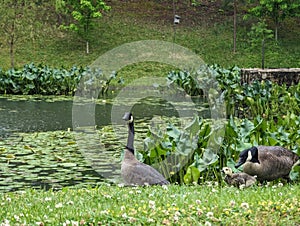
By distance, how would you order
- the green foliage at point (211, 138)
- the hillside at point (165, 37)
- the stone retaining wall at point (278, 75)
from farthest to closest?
the hillside at point (165, 37)
the stone retaining wall at point (278, 75)
the green foliage at point (211, 138)

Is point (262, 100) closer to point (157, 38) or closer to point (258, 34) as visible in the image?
point (258, 34)

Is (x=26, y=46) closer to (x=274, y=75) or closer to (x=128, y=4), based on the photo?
(x=128, y=4)

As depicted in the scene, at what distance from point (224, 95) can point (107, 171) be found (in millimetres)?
7530

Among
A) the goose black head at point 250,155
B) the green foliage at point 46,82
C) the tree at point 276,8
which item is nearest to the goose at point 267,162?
the goose black head at point 250,155

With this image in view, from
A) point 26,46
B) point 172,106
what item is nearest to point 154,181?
point 172,106

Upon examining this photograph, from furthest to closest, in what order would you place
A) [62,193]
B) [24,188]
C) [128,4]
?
[128,4]
[24,188]
[62,193]

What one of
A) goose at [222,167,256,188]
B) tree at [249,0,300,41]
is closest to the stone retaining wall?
goose at [222,167,256,188]

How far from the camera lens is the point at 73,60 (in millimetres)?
30469

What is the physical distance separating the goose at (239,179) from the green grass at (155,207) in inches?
19.9

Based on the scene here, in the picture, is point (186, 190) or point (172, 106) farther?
point (172, 106)

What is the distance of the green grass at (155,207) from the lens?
5316 millimetres

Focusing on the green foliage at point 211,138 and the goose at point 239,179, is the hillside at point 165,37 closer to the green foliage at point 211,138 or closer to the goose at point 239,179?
the green foliage at point 211,138

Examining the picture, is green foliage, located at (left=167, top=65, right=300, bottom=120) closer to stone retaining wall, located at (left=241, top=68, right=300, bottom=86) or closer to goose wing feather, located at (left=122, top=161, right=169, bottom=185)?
stone retaining wall, located at (left=241, top=68, right=300, bottom=86)

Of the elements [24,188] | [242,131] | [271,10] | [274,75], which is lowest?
[24,188]
